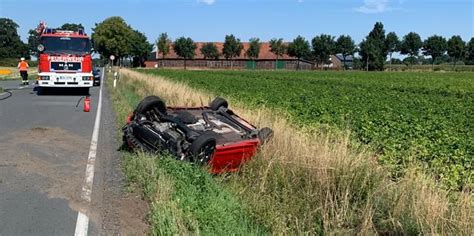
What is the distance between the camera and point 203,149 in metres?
7.31

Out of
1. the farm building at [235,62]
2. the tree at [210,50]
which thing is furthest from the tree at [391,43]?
the tree at [210,50]

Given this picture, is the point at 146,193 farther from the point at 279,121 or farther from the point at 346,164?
the point at 279,121

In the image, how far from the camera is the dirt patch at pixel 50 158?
23.3 ft

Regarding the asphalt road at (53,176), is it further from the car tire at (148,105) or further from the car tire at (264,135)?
the car tire at (264,135)

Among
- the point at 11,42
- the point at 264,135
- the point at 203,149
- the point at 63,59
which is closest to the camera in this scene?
the point at 203,149

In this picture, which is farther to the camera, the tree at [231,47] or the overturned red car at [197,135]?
the tree at [231,47]

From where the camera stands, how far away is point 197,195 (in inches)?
243

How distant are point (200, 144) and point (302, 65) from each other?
121279 millimetres

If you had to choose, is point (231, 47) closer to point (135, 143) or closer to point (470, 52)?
point (470, 52)

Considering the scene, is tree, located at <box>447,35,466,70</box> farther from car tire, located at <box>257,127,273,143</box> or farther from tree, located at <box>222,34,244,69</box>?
car tire, located at <box>257,127,273,143</box>

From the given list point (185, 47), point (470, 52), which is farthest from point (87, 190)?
point (470, 52)

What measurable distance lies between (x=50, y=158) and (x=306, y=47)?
116791mm

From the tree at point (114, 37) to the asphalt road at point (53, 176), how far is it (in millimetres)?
86005

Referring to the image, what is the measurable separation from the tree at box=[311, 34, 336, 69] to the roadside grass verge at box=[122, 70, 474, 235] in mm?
119706
